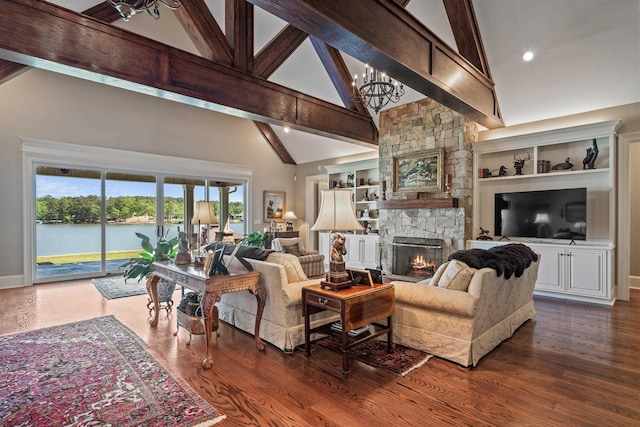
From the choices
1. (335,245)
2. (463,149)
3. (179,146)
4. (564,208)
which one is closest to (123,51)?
(335,245)

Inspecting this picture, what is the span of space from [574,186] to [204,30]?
19.8ft

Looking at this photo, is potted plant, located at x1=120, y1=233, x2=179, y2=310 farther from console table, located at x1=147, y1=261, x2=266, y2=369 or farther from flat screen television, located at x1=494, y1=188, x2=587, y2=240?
flat screen television, located at x1=494, y1=188, x2=587, y2=240

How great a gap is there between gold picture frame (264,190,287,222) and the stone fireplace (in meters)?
3.77

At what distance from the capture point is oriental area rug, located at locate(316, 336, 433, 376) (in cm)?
281

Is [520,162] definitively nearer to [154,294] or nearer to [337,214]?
[337,214]

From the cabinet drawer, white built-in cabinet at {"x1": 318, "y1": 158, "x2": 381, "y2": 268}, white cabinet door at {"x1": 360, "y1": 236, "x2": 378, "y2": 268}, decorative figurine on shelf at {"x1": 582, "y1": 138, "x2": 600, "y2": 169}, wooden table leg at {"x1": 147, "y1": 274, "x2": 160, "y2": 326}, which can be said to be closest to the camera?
the cabinet drawer

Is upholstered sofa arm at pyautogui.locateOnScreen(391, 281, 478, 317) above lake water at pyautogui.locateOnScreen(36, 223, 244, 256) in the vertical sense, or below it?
below

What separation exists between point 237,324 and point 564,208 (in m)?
5.17

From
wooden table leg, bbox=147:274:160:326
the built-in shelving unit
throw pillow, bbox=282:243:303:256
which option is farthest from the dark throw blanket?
the built-in shelving unit

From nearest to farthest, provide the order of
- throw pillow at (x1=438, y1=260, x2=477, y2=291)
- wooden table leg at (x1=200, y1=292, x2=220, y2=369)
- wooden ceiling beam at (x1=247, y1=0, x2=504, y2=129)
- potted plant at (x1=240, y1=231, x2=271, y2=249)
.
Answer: wooden ceiling beam at (x1=247, y1=0, x2=504, y2=129), wooden table leg at (x1=200, y1=292, x2=220, y2=369), throw pillow at (x1=438, y1=260, x2=477, y2=291), potted plant at (x1=240, y1=231, x2=271, y2=249)

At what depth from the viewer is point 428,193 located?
6566 millimetres

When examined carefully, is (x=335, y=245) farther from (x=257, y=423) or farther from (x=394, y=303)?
(x=257, y=423)

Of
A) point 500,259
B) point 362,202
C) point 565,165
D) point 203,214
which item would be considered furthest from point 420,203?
point 203,214

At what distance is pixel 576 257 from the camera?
4.95 m
